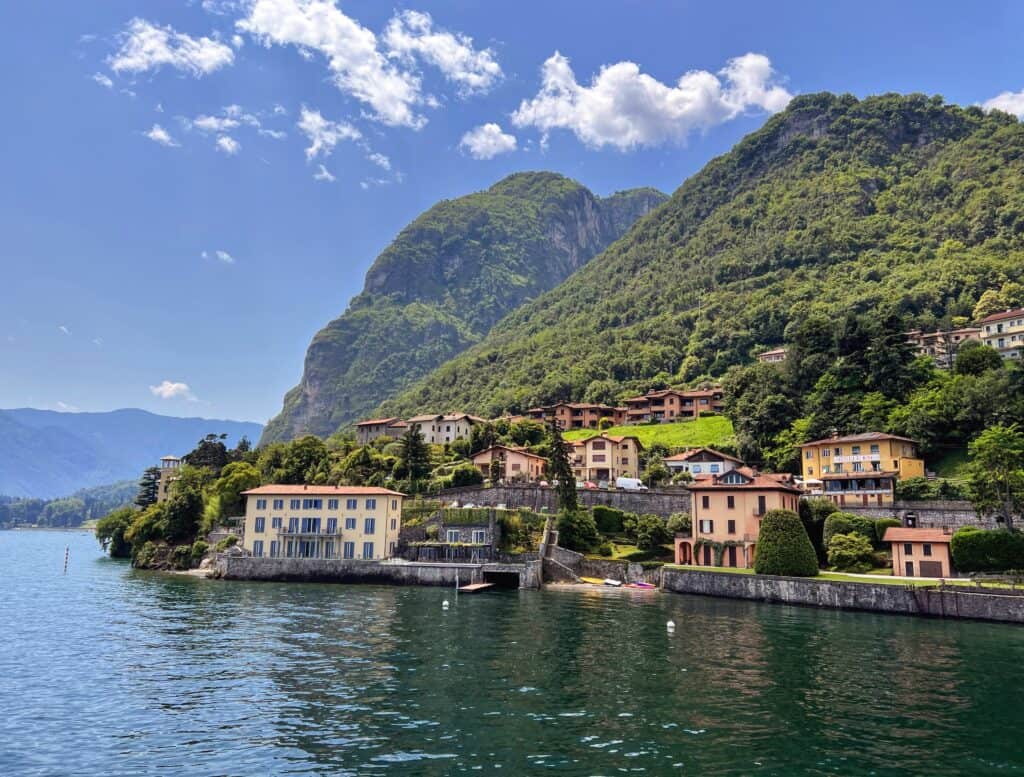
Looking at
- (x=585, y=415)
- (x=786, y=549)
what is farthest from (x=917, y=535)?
(x=585, y=415)

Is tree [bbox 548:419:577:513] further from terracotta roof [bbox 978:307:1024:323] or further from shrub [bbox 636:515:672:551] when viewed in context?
terracotta roof [bbox 978:307:1024:323]

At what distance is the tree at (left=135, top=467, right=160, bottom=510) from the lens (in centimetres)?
15488

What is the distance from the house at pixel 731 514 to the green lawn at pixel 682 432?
3921 centimetres

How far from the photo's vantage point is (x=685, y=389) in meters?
160

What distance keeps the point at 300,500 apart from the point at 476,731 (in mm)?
67815

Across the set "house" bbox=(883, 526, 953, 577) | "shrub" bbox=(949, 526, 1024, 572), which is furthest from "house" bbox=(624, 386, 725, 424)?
"shrub" bbox=(949, 526, 1024, 572)

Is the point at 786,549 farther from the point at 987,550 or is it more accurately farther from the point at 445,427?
the point at 445,427

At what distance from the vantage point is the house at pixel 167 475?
150500 millimetres

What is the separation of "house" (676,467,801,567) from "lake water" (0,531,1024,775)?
18999mm

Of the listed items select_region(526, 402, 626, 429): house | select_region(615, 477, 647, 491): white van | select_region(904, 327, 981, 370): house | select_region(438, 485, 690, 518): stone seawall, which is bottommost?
select_region(438, 485, 690, 518): stone seawall

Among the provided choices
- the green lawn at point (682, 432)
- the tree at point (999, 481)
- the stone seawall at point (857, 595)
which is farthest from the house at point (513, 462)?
the tree at point (999, 481)

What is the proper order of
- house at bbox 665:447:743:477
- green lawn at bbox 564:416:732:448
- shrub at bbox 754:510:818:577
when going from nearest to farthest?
shrub at bbox 754:510:818:577, house at bbox 665:447:743:477, green lawn at bbox 564:416:732:448

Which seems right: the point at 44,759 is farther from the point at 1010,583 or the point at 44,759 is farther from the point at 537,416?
the point at 537,416

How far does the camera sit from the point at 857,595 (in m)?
60.3
